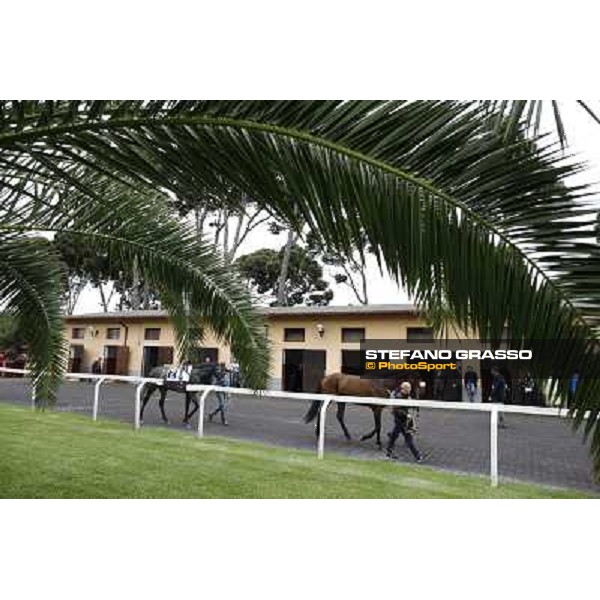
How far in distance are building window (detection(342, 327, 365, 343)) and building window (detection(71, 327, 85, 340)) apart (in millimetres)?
10341

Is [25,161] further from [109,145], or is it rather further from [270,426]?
[270,426]

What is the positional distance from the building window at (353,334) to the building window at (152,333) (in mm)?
6895

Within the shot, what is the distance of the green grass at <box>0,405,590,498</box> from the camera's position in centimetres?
600

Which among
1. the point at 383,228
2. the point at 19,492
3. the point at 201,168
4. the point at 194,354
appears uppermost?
the point at 201,168

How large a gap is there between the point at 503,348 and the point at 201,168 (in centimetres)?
137

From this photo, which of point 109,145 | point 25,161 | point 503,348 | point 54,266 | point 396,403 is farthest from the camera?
point 396,403

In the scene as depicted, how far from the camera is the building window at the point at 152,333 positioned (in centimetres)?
2214

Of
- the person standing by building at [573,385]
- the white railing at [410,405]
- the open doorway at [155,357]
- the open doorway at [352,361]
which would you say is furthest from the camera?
the open doorway at [155,357]

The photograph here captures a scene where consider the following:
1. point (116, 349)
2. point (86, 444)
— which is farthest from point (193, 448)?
point (116, 349)

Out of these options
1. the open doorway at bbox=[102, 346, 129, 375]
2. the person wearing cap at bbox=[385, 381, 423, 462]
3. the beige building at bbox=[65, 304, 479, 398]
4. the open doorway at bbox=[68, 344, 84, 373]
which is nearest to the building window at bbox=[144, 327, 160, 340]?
the beige building at bbox=[65, 304, 479, 398]

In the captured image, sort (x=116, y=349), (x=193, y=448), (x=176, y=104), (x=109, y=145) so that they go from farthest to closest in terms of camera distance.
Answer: (x=116, y=349), (x=193, y=448), (x=109, y=145), (x=176, y=104)

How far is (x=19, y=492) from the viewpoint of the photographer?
557 centimetres

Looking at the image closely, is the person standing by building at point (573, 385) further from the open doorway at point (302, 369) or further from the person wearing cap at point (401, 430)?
the open doorway at point (302, 369)

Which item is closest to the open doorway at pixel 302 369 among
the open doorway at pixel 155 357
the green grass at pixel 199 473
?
the open doorway at pixel 155 357
